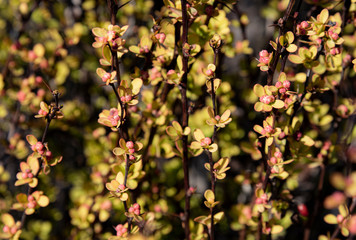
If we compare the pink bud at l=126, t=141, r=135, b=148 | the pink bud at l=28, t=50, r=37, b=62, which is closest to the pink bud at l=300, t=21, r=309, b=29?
the pink bud at l=126, t=141, r=135, b=148

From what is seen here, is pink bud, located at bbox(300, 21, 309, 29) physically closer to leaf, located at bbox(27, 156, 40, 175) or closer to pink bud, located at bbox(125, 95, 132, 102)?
pink bud, located at bbox(125, 95, 132, 102)

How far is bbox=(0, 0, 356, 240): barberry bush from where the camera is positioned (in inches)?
37.4

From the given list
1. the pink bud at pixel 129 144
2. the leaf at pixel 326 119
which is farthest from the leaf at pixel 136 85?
the leaf at pixel 326 119

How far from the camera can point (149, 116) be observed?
1239 mm

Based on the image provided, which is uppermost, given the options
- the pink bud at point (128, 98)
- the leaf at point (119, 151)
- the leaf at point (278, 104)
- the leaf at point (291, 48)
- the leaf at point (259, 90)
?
the leaf at point (291, 48)

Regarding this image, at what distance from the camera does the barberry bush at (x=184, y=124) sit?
0.95 metres

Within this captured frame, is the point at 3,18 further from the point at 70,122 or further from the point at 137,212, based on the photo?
the point at 137,212

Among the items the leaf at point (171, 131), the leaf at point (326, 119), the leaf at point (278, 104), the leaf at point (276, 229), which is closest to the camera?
the leaf at point (278, 104)

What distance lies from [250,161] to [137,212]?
906 millimetres

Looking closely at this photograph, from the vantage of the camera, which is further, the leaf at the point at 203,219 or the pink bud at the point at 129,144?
the leaf at the point at 203,219

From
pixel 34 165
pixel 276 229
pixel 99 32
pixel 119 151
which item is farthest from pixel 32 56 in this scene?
pixel 276 229

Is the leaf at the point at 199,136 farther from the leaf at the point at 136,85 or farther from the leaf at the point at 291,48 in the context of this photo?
the leaf at the point at 291,48

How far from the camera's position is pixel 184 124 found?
1028mm

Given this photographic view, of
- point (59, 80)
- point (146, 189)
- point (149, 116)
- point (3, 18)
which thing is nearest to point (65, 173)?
point (59, 80)
